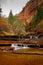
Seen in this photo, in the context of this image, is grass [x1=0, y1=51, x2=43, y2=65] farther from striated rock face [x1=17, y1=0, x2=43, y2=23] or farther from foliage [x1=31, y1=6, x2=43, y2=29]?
striated rock face [x1=17, y1=0, x2=43, y2=23]

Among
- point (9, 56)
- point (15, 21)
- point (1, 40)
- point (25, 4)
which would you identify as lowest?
point (9, 56)

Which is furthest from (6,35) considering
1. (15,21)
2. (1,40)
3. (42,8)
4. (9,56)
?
(42,8)

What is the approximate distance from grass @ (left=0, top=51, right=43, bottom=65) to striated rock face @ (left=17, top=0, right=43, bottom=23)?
1.04 m

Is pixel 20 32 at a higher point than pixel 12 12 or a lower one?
lower

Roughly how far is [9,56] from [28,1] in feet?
4.81

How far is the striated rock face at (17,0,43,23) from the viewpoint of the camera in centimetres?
391

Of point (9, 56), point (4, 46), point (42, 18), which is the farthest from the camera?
point (42, 18)

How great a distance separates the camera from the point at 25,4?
13.1ft

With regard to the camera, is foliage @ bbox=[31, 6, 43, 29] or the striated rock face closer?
foliage @ bbox=[31, 6, 43, 29]

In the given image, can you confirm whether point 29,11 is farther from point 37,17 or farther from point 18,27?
point 18,27

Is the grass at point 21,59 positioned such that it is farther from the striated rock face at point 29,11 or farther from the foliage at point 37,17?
the striated rock face at point 29,11

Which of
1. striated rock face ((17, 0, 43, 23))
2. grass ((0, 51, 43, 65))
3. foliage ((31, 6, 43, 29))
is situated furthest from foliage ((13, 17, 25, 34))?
grass ((0, 51, 43, 65))

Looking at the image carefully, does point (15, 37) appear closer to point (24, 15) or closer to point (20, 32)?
point (20, 32)

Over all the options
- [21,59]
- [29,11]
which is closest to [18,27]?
[29,11]
